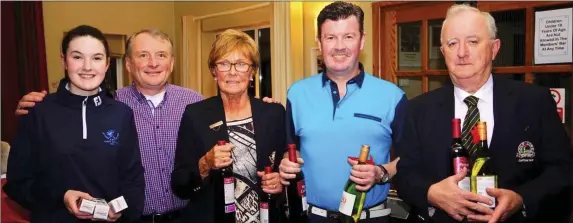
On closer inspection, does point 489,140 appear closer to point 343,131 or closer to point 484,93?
point 484,93

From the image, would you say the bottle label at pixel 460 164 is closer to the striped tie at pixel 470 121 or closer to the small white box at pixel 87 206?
the striped tie at pixel 470 121

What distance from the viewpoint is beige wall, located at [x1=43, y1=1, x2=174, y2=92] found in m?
5.71

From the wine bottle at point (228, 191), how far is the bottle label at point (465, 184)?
2.80 ft

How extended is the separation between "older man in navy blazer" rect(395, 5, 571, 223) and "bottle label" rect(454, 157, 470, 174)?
0.11ft

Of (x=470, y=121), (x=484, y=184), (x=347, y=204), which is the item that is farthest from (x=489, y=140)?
(x=347, y=204)

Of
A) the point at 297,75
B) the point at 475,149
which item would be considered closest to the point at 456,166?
the point at 475,149

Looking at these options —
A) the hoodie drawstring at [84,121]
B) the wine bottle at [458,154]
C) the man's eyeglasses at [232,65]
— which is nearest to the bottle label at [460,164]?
the wine bottle at [458,154]

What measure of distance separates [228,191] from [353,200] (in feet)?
1.62

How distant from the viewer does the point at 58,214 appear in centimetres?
196

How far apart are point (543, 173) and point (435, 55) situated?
221 centimetres

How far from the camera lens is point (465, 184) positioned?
5.54 feet

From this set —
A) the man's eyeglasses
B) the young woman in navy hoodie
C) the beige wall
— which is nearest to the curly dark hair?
the man's eyeglasses

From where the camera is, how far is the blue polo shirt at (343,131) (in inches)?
81.4

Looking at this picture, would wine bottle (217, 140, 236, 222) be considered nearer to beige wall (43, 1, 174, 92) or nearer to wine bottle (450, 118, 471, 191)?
wine bottle (450, 118, 471, 191)
